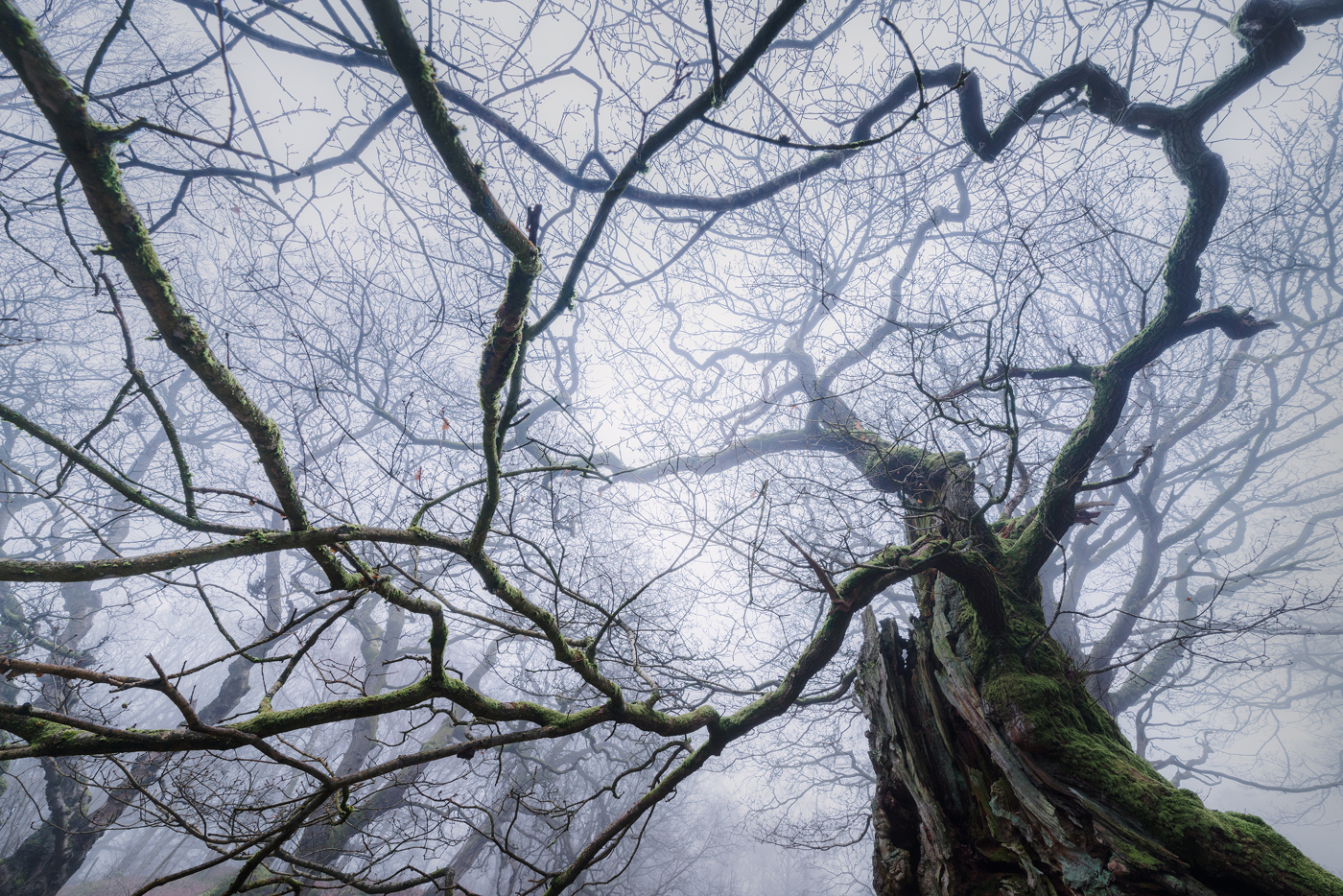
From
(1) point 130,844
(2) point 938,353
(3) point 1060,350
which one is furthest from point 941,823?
(1) point 130,844

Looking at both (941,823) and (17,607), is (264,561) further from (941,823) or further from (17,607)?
(941,823)

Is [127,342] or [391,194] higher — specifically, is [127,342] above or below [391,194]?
below

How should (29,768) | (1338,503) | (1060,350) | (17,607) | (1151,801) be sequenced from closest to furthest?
(1151,801) < (1060,350) < (17,607) < (1338,503) < (29,768)

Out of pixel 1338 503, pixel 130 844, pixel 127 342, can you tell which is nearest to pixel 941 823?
pixel 127 342

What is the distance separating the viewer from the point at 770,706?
2957 millimetres

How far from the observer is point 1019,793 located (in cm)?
260

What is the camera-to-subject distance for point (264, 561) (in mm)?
9953

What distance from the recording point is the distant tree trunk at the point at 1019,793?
2121 mm

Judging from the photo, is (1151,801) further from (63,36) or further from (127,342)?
(63,36)

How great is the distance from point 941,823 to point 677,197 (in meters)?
4.83

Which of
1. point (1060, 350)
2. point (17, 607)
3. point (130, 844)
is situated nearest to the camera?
point (1060, 350)

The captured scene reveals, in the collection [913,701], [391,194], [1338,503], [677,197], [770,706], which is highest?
[1338,503]

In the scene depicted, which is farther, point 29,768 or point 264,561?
point 29,768

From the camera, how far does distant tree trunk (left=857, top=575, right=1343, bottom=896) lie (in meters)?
2.12
